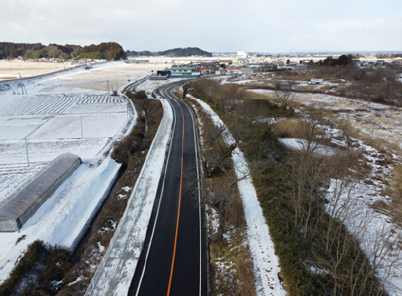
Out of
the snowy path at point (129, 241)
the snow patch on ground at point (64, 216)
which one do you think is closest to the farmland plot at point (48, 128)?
the snow patch on ground at point (64, 216)

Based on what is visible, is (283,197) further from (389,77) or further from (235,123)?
(389,77)

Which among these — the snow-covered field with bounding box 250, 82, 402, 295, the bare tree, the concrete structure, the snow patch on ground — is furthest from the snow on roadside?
the bare tree

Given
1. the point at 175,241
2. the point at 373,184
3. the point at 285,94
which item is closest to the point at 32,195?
the point at 175,241

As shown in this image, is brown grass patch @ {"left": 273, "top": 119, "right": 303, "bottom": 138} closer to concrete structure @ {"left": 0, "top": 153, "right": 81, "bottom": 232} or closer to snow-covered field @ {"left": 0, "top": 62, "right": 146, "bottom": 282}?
snow-covered field @ {"left": 0, "top": 62, "right": 146, "bottom": 282}

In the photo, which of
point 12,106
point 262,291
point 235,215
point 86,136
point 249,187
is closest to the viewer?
point 262,291

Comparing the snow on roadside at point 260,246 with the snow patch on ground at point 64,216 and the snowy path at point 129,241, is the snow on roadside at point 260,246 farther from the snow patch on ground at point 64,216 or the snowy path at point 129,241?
the snow patch on ground at point 64,216

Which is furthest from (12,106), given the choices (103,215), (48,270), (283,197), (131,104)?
(283,197)

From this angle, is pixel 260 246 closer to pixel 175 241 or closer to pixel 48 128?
pixel 175 241
